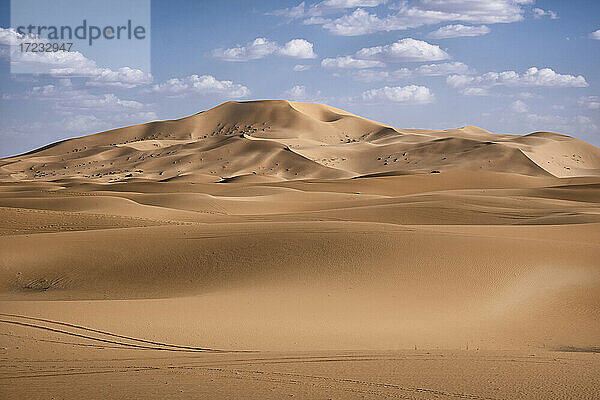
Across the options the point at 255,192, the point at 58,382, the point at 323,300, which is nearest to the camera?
the point at 58,382

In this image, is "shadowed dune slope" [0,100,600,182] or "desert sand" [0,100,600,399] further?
"shadowed dune slope" [0,100,600,182]

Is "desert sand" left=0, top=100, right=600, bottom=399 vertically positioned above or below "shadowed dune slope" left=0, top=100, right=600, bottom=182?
below

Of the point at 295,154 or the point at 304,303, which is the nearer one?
the point at 304,303

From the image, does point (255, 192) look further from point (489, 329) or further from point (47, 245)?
point (489, 329)

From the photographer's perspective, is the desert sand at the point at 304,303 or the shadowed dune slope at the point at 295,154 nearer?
the desert sand at the point at 304,303

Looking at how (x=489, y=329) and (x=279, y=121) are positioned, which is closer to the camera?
(x=489, y=329)

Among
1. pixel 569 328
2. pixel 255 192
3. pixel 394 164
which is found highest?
pixel 394 164

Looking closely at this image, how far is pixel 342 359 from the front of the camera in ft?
22.1

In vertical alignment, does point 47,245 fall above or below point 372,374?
above

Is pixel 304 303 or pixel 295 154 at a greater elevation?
pixel 295 154

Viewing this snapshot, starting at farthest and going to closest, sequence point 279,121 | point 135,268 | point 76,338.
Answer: point 279,121
point 135,268
point 76,338

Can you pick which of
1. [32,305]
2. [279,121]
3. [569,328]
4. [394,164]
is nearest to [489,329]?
[569,328]

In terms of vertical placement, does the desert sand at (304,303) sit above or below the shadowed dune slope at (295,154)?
below

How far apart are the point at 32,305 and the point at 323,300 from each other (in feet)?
15.2
